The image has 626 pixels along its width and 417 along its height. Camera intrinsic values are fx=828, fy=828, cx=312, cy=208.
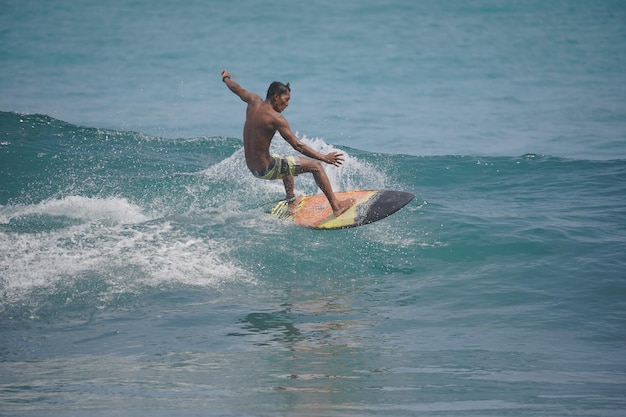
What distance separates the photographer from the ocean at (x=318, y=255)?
18.1ft

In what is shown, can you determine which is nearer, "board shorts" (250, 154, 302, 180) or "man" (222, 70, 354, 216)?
"man" (222, 70, 354, 216)

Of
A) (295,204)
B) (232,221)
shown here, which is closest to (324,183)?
(295,204)

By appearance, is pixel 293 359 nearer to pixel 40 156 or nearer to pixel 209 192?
pixel 209 192

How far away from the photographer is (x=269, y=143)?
28.3 feet

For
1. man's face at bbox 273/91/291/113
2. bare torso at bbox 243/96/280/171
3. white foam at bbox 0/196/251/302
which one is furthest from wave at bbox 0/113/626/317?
man's face at bbox 273/91/291/113

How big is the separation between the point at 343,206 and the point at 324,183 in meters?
0.35

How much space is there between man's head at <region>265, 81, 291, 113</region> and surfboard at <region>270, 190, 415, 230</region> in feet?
4.30

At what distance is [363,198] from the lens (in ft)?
29.0

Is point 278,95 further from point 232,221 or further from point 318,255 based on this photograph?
point 232,221

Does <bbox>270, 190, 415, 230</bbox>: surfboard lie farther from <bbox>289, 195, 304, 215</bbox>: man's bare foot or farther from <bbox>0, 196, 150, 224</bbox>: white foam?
<bbox>0, 196, 150, 224</bbox>: white foam

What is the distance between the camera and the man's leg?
862 cm

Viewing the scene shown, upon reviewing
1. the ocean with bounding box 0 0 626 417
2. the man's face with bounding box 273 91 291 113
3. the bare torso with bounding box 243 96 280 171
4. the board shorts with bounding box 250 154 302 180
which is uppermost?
the man's face with bounding box 273 91 291 113

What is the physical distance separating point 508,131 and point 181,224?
354 inches

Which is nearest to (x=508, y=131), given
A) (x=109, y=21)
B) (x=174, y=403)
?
(x=174, y=403)
